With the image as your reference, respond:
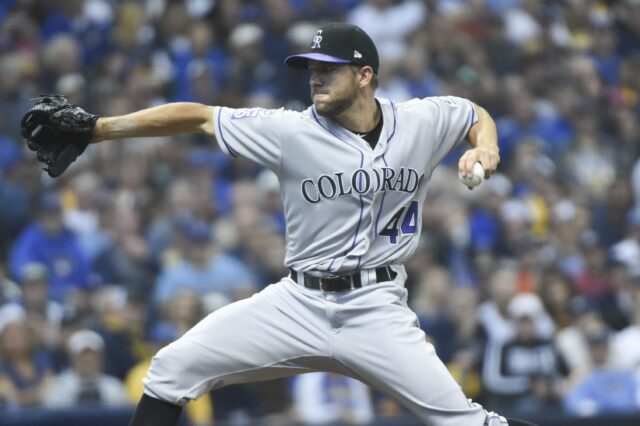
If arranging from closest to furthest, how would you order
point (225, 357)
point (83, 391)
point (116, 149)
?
point (225, 357), point (83, 391), point (116, 149)

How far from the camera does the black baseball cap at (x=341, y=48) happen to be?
16.2ft

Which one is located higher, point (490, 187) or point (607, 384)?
point (490, 187)

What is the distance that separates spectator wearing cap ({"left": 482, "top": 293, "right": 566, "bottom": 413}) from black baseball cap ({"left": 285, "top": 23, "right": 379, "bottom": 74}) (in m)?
3.97

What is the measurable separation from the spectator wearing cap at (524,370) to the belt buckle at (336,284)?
12.1ft

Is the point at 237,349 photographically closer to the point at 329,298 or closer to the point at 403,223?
the point at 329,298

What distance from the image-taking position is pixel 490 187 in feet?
36.0

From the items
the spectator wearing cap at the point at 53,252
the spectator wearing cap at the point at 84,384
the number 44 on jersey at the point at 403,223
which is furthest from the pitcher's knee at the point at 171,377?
the spectator wearing cap at the point at 53,252

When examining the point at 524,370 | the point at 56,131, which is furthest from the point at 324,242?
the point at 524,370

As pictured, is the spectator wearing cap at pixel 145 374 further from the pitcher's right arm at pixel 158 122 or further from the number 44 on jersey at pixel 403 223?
the pitcher's right arm at pixel 158 122

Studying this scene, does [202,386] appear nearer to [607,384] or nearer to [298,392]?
[298,392]

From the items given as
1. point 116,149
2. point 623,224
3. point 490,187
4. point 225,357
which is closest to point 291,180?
point 225,357

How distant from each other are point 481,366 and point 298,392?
1.36 meters

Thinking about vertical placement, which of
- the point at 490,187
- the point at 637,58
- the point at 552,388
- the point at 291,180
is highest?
the point at 637,58

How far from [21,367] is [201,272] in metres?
1.66
